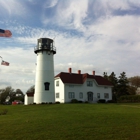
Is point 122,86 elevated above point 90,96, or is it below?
above

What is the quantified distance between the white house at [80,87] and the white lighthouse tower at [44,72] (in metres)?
4.95

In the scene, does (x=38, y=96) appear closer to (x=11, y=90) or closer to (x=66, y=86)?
(x=66, y=86)

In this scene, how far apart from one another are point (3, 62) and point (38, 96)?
52.1ft

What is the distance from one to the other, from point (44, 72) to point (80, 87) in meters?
9.29

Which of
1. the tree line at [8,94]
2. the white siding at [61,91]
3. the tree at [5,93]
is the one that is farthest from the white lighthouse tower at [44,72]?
the tree at [5,93]

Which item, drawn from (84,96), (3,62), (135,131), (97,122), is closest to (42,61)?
(84,96)

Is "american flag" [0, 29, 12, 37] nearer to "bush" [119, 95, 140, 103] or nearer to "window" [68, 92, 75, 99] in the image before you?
"window" [68, 92, 75, 99]

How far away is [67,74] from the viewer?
38.8m

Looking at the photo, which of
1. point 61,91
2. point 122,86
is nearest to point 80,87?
point 61,91

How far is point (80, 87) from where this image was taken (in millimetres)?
38125

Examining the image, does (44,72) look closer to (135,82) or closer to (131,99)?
(131,99)

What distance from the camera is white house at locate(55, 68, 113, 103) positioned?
36.3 metres

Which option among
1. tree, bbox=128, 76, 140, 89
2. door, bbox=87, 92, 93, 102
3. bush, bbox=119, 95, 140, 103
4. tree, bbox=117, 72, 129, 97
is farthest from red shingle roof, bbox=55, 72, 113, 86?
tree, bbox=128, 76, 140, 89

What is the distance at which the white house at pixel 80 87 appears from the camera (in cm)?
3631
